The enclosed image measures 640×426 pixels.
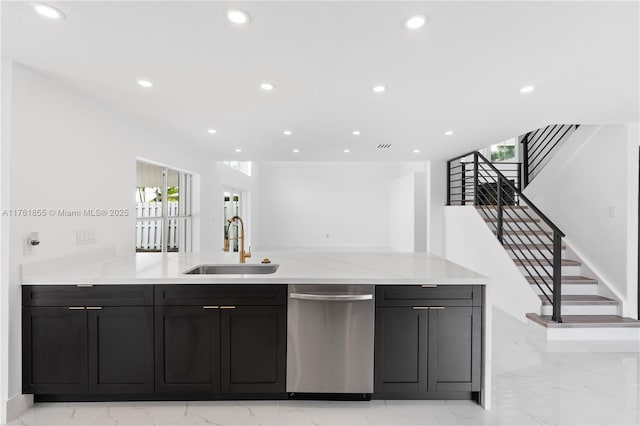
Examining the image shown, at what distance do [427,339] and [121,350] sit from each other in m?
2.14

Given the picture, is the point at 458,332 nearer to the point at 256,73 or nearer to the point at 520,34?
the point at 520,34

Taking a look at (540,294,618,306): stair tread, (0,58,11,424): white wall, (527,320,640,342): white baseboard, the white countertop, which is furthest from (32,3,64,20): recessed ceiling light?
(540,294,618,306): stair tread

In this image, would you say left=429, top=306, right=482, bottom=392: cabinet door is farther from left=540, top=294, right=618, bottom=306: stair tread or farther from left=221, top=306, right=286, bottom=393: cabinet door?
left=540, top=294, right=618, bottom=306: stair tread

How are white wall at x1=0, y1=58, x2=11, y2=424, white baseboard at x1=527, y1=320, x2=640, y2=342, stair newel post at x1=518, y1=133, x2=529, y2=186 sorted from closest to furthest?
1. white wall at x1=0, y1=58, x2=11, y2=424
2. white baseboard at x1=527, y1=320, x2=640, y2=342
3. stair newel post at x1=518, y1=133, x2=529, y2=186

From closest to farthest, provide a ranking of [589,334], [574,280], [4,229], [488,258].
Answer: [4,229]
[589,334]
[574,280]
[488,258]

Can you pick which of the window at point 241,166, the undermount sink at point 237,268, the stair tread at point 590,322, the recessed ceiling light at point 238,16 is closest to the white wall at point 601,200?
the stair tread at point 590,322

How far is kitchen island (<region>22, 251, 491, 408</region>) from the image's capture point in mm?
2250

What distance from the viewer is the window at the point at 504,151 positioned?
8.38 m

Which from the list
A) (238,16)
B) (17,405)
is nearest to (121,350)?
(17,405)

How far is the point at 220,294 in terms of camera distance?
89.8 inches

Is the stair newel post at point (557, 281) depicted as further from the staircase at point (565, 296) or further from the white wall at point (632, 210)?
the white wall at point (632, 210)

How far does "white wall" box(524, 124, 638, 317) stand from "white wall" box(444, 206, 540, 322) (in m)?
1.07

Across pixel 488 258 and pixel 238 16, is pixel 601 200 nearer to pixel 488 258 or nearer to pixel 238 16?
pixel 488 258

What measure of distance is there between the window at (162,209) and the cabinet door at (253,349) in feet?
7.61
